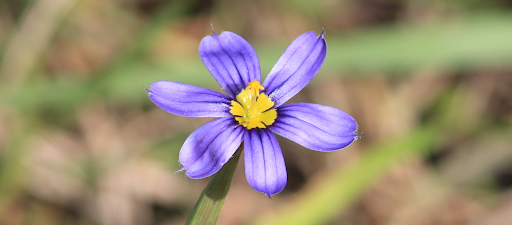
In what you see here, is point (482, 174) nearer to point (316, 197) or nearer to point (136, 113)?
point (316, 197)

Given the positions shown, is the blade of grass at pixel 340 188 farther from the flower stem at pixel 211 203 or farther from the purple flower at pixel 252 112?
the flower stem at pixel 211 203

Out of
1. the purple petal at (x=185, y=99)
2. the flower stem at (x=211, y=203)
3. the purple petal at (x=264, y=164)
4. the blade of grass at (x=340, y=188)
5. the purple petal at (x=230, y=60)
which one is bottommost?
the flower stem at (x=211, y=203)

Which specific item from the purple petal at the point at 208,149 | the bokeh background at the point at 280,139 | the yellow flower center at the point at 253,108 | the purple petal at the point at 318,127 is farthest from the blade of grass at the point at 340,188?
the purple petal at the point at 208,149

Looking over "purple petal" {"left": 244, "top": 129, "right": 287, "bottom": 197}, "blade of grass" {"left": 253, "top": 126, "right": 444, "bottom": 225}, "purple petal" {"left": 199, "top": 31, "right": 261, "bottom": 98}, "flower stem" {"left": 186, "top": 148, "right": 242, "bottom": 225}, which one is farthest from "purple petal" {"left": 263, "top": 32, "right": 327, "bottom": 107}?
"blade of grass" {"left": 253, "top": 126, "right": 444, "bottom": 225}

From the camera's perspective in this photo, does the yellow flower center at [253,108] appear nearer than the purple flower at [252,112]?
No

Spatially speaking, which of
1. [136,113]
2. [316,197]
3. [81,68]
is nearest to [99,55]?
[81,68]

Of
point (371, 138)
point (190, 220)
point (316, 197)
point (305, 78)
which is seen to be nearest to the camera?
point (190, 220)

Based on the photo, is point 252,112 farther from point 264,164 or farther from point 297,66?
point 264,164
